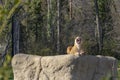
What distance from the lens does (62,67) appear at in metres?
11.8

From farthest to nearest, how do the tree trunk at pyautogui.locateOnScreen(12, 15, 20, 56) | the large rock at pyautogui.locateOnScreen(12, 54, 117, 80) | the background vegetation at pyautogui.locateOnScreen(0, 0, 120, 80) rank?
the background vegetation at pyautogui.locateOnScreen(0, 0, 120, 80) → the tree trunk at pyautogui.locateOnScreen(12, 15, 20, 56) → the large rock at pyautogui.locateOnScreen(12, 54, 117, 80)

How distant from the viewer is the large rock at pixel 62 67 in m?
11.8

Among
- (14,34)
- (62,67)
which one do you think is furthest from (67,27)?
(62,67)

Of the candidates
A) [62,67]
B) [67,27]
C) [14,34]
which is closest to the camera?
[62,67]

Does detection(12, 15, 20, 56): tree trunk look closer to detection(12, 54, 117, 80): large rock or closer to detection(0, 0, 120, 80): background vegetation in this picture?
detection(0, 0, 120, 80): background vegetation

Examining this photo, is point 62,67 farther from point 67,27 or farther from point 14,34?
point 67,27

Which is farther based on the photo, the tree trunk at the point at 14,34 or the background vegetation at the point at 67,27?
the background vegetation at the point at 67,27

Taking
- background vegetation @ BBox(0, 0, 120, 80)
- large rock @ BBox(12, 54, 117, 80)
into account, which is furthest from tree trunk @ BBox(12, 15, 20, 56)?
large rock @ BBox(12, 54, 117, 80)

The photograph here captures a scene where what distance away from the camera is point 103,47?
36625 millimetres

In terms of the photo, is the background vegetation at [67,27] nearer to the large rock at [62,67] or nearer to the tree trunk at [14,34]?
the tree trunk at [14,34]

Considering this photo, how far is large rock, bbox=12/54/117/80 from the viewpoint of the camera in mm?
11766

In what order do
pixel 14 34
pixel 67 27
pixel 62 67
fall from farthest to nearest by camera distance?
pixel 67 27 < pixel 14 34 < pixel 62 67

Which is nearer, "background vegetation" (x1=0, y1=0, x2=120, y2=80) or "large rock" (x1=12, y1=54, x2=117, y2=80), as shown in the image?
"large rock" (x1=12, y1=54, x2=117, y2=80)

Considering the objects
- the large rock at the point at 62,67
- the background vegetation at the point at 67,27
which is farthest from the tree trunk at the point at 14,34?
the large rock at the point at 62,67
